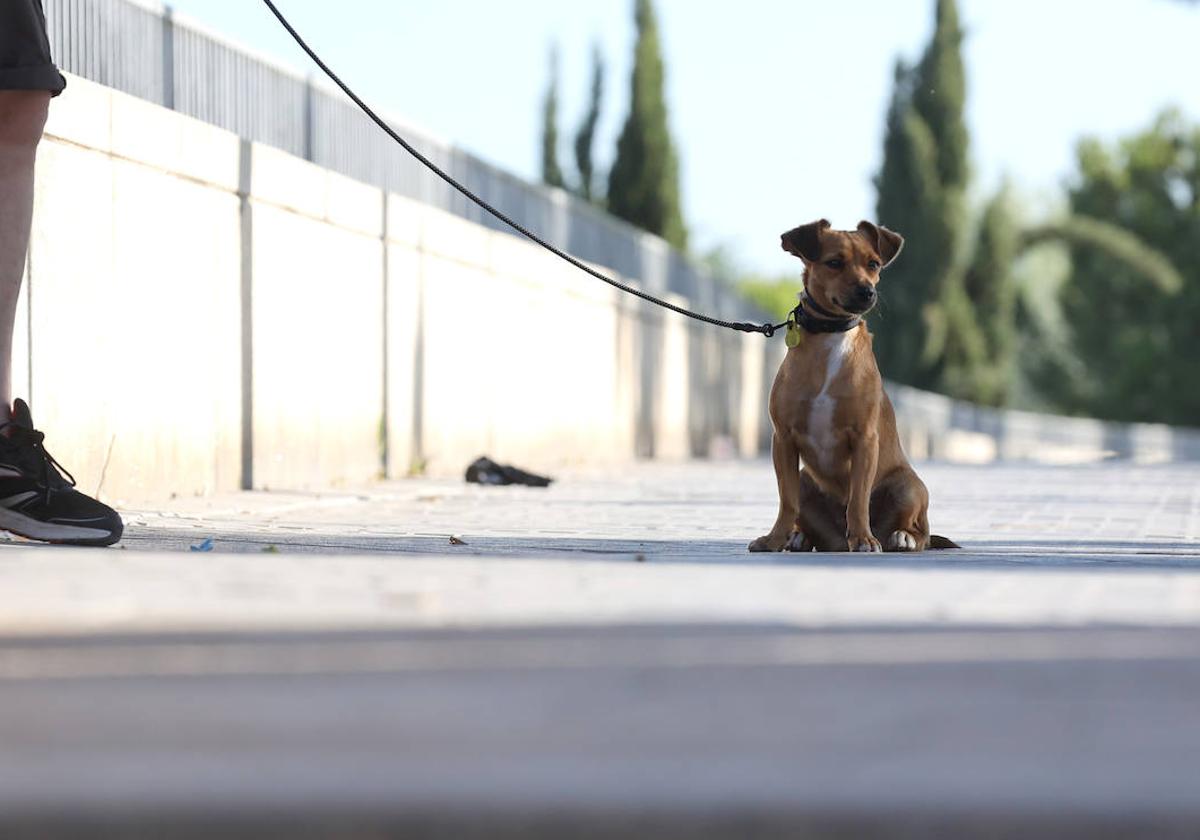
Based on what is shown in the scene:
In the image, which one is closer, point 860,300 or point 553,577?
point 553,577

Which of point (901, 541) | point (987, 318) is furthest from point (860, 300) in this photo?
point (987, 318)

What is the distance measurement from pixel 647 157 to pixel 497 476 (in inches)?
1367

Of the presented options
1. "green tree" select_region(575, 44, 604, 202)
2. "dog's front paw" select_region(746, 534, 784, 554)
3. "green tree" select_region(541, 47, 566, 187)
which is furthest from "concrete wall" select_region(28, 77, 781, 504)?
"green tree" select_region(541, 47, 566, 187)

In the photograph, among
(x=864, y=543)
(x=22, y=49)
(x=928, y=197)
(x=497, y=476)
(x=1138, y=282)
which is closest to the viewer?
(x=22, y=49)

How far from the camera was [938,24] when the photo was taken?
5666 cm

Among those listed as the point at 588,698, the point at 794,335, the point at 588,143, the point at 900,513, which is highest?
the point at 588,143

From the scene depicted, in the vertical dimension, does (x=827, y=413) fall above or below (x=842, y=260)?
below

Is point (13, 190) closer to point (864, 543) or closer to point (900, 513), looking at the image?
point (864, 543)

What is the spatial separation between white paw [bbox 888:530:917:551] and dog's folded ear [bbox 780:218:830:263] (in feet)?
3.51

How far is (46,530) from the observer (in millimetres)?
6508

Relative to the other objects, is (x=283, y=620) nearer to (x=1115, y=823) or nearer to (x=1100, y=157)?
(x=1115, y=823)

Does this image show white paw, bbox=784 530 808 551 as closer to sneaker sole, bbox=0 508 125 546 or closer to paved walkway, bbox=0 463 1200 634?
paved walkway, bbox=0 463 1200 634

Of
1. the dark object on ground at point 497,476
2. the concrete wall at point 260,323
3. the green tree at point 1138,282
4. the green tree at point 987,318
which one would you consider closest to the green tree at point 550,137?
the green tree at point 987,318

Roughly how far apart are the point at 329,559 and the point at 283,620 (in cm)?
140
